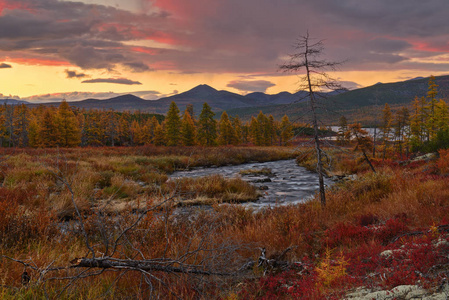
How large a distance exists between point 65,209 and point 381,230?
955 centimetres

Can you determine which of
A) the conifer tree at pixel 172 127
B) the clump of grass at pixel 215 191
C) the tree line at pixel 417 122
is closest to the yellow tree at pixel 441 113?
the tree line at pixel 417 122

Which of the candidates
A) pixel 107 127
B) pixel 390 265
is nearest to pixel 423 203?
pixel 390 265

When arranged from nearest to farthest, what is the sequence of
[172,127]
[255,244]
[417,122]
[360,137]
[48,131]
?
[255,244] < [360,137] < [417,122] < [48,131] < [172,127]

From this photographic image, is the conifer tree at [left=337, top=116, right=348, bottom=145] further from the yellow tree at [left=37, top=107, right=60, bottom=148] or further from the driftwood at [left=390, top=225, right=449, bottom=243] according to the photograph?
the yellow tree at [left=37, top=107, right=60, bottom=148]

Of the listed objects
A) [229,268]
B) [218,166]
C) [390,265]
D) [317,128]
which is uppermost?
[317,128]

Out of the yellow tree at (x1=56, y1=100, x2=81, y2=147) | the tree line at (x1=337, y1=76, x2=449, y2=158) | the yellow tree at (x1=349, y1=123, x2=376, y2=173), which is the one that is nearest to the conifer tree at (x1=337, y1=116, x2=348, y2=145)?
the yellow tree at (x1=349, y1=123, x2=376, y2=173)

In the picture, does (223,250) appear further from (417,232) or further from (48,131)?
(48,131)

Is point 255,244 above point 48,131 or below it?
below

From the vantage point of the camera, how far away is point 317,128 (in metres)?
8.34

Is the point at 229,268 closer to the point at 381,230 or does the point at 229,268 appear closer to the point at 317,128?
the point at 381,230

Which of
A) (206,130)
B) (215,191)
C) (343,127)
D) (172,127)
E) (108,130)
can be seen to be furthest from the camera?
(108,130)

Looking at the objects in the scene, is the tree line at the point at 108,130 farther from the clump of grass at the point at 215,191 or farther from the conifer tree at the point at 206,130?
the clump of grass at the point at 215,191

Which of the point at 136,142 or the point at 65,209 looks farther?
the point at 136,142

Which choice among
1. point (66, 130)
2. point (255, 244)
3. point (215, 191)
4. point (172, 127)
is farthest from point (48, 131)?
point (255, 244)
